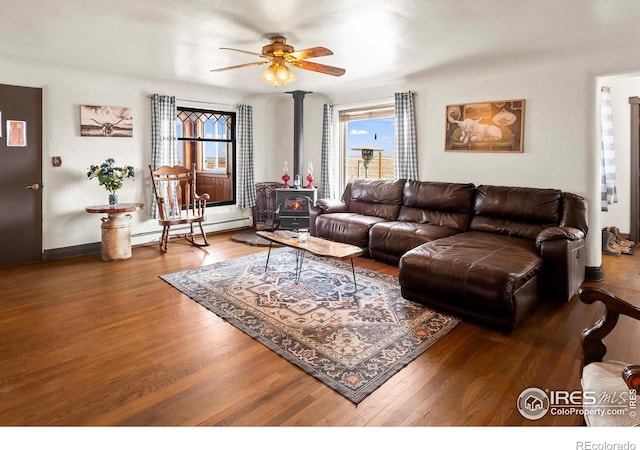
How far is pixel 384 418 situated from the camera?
1957 mm

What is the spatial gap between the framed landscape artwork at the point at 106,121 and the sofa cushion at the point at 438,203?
12.8ft

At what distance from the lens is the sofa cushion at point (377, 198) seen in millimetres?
5375

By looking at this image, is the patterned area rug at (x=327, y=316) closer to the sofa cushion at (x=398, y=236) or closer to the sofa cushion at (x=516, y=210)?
the sofa cushion at (x=398, y=236)

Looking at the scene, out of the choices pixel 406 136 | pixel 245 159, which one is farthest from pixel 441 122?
pixel 245 159

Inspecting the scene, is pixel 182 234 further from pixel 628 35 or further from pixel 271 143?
pixel 628 35

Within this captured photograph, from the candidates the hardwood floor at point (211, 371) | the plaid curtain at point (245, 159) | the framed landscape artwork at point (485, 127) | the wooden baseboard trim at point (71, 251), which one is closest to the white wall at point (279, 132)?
the plaid curtain at point (245, 159)

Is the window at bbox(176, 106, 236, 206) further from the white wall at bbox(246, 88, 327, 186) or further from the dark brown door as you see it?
the dark brown door

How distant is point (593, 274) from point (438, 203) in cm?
177

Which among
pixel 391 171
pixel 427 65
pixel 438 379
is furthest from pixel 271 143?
pixel 438 379

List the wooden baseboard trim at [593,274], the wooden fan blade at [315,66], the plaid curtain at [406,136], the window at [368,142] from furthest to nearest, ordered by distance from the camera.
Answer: the window at [368,142] → the plaid curtain at [406,136] → the wooden baseboard trim at [593,274] → the wooden fan blade at [315,66]

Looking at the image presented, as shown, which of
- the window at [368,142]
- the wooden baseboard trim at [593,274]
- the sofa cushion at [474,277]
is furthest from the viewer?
the window at [368,142]

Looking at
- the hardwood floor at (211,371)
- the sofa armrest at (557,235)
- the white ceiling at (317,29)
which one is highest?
the white ceiling at (317,29)

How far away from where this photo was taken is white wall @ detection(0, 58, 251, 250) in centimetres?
480

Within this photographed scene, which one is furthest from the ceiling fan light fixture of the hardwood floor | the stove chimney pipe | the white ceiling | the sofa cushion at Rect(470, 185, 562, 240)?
the stove chimney pipe
